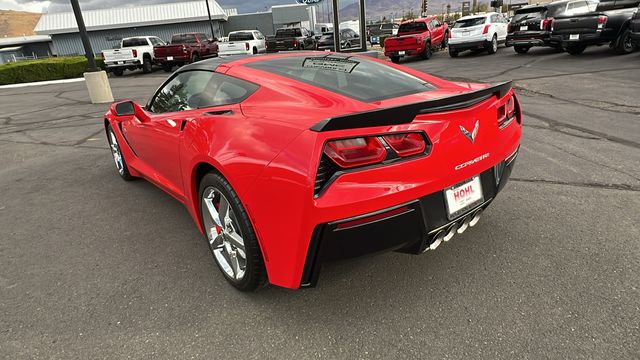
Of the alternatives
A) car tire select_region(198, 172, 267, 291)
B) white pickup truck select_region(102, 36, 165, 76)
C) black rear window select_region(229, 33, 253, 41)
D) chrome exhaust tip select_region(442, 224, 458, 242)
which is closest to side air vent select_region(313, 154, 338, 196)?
car tire select_region(198, 172, 267, 291)

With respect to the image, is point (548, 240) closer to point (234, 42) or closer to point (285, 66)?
point (285, 66)

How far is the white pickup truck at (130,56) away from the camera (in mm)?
19500

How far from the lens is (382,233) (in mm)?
1884

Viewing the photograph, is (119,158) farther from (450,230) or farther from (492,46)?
(492,46)

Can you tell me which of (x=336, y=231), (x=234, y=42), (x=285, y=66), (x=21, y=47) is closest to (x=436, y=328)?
(x=336, y=231)

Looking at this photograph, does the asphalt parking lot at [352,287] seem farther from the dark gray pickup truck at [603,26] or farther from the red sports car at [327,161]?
the dark gray pickup truck at [603,26]

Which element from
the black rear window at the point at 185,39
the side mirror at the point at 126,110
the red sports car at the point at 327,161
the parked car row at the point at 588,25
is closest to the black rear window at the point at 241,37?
the black rear window at the point at 185,39

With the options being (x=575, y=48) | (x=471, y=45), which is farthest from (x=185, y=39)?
(x=575, y=48)

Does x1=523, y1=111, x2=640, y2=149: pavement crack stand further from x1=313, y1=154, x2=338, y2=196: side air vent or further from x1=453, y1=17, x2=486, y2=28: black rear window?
x1=453, y1=17, x2=486, y2=28: black rear window

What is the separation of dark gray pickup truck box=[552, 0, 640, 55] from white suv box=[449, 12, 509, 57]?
3477 millimetres

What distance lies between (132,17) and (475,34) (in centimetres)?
3893

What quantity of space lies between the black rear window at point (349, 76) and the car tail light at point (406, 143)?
1.50ft

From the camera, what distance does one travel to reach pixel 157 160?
3.40 meters

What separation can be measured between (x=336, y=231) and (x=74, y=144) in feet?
21.0
